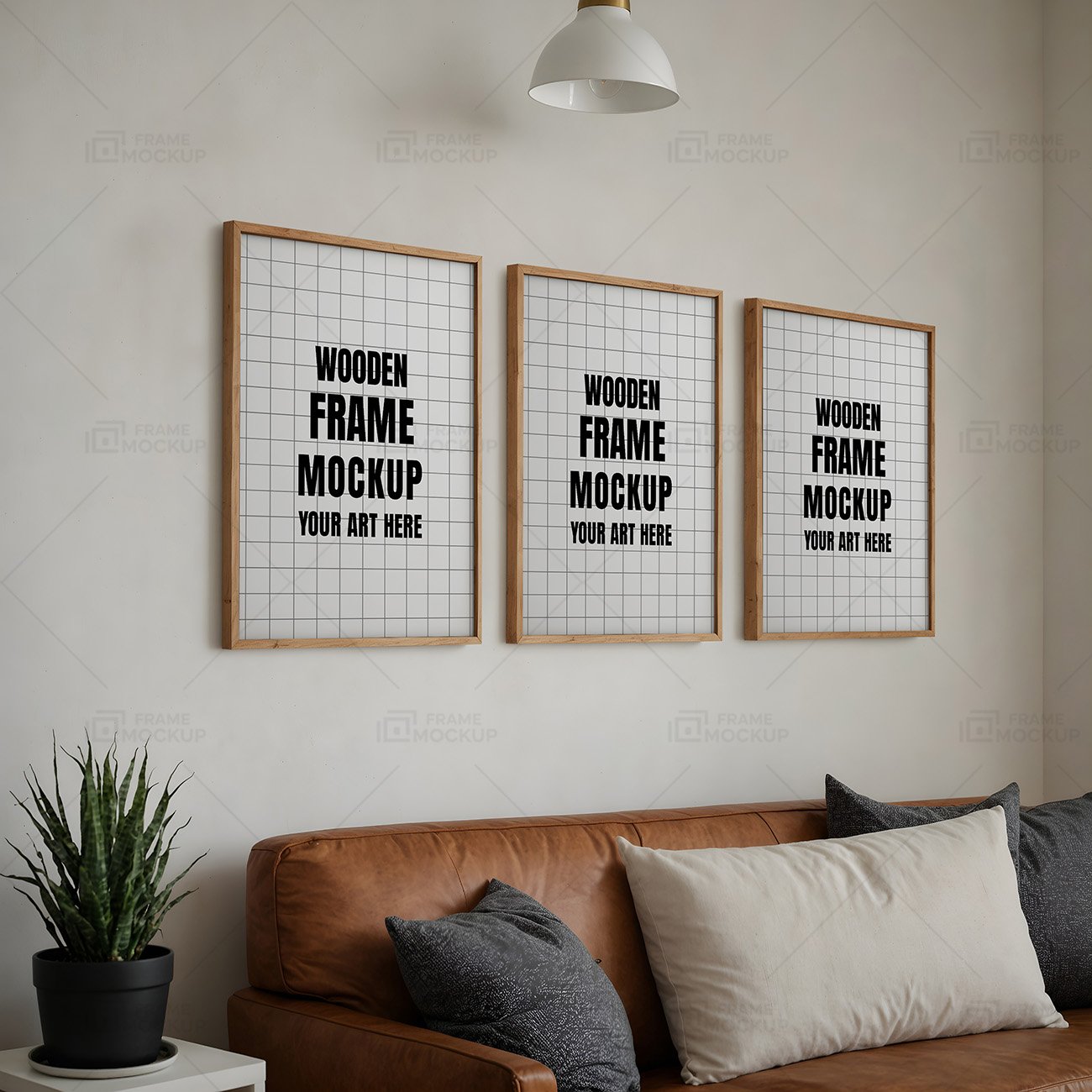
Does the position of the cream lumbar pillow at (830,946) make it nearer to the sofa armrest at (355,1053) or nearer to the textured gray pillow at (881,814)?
the textured gray pillow at (881,814)

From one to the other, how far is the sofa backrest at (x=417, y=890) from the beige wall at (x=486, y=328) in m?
0.23

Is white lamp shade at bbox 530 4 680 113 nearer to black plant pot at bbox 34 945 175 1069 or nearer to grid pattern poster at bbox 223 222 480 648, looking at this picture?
grid pattern poster at bbox 223 222 480 648

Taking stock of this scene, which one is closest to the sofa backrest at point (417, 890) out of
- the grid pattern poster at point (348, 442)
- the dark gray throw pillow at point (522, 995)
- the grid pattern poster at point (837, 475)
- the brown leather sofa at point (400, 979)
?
the brown leather sofa at point (400, 979)

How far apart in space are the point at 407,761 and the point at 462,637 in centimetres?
28

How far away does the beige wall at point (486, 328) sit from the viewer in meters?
2.40

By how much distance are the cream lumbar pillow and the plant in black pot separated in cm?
90

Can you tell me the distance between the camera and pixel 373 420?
271 cm

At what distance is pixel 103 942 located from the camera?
208 cm

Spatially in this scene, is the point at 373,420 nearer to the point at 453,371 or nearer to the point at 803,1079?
the point at 453,371

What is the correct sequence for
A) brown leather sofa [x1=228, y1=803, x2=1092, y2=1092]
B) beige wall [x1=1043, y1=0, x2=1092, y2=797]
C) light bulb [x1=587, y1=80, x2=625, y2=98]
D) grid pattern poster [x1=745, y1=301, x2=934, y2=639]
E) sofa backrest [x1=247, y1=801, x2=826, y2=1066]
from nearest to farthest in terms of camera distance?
brown leather sofa [x1=228, y1=803, x2=1092, y2=1092], sofa backrest [x1=247, y1=801, x2=826, y2=1066], light bulb [x1=587, y1=80, x2=625, y2=98], grid pattern poster [x1=745, y1=301, x2=934, y2=639], beige wall [x1=1043, y1=0, x2=1092, y2=797]

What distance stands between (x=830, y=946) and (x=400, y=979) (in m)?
0.78

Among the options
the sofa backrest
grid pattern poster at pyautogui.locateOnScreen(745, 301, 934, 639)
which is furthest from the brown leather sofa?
grid pattern poster at pyautogui.locateOnScreen(745, 301, 934, 639)

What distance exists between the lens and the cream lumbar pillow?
2.39 meters

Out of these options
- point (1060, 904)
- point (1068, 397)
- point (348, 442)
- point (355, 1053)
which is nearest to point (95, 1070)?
point (355, 1053)
